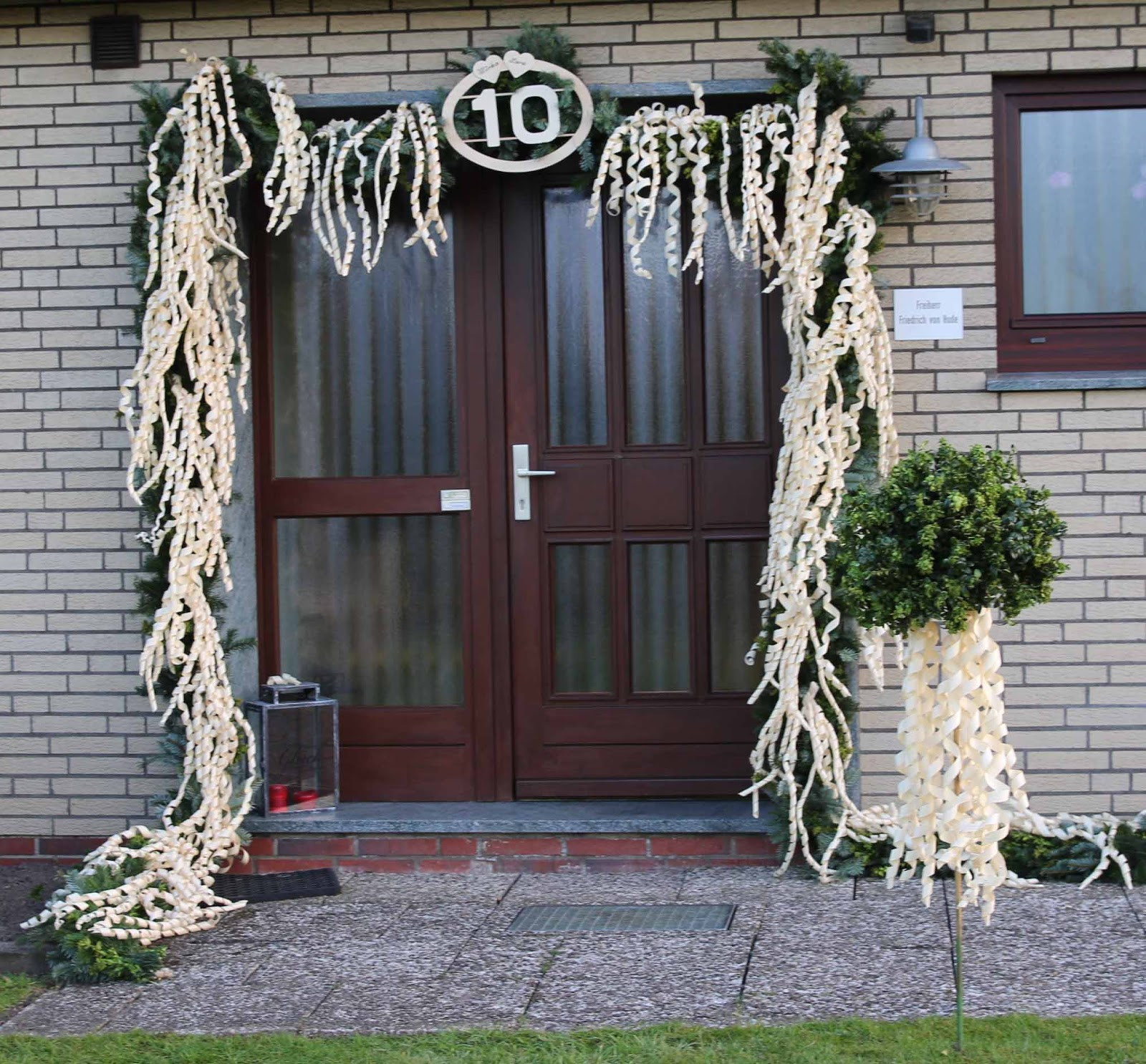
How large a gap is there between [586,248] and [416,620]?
1.52 metres

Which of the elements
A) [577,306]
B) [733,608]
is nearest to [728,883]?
[733,608]

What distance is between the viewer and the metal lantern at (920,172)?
5.29 meters

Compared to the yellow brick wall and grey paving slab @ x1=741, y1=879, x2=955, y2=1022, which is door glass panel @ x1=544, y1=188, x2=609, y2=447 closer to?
the yellow brick wall

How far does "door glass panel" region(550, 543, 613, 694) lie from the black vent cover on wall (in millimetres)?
2362

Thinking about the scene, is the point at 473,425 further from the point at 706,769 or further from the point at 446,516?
the point at 706,769

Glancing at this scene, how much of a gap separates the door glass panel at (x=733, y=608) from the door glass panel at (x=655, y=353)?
46cm

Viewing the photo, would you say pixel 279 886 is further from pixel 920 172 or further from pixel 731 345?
pixel 920 172

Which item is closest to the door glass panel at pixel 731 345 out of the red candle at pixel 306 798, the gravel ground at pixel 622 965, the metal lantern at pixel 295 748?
the gravel ground at pixel 622 965

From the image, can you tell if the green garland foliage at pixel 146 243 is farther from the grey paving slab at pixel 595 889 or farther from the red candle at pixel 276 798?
the grey paving slab at pixel 595 889

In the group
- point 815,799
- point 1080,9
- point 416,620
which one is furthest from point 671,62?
point 815,799

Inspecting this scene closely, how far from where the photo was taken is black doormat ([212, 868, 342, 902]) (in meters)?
5.38

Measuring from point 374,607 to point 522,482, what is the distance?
0.75m

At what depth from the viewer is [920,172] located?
17.5 ft

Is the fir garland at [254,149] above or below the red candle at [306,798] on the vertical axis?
above
